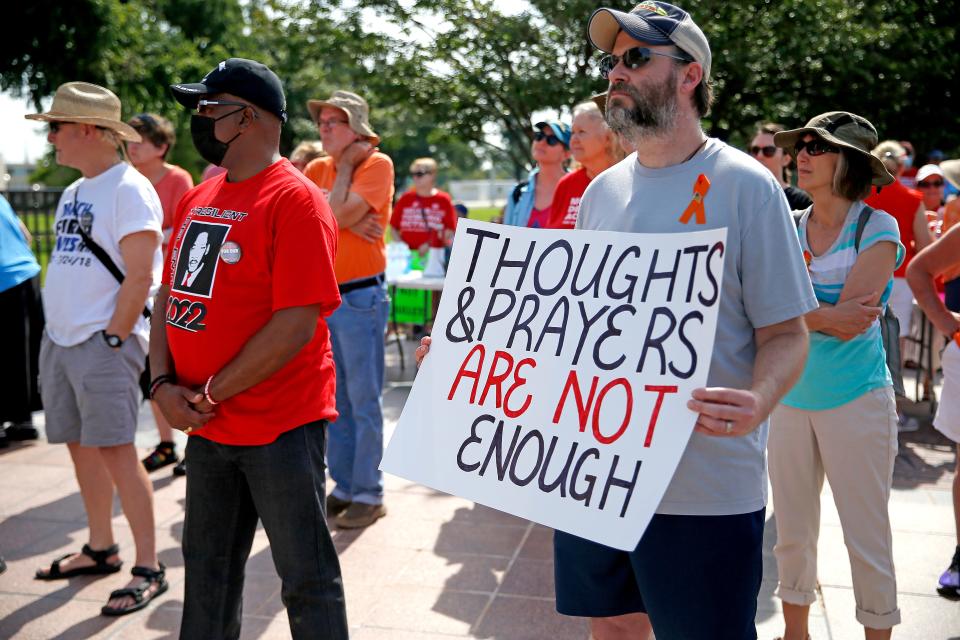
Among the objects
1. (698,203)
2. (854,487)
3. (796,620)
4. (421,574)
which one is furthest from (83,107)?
(796,620)

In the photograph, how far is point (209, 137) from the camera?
294 centimetres

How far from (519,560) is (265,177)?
8.12 ft

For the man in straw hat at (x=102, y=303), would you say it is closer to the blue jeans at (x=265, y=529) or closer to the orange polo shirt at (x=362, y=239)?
the orange polo shirt at (x=362, y=239)

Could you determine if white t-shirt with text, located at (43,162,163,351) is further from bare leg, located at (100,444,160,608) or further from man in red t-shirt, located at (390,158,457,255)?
man in red t-shirt, located at (390,158,457,255)

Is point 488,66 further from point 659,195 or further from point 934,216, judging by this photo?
point 659,195

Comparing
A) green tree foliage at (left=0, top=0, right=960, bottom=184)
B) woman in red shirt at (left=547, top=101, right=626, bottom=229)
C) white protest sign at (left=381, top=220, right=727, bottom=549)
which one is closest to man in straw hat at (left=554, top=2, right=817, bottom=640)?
white protest sign at (left=381, top=220, right=727, bottom=549)

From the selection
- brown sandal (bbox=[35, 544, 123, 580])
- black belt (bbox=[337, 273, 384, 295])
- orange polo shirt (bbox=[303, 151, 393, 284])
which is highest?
orange polo shirt (bbox=[303, 151, 393, 284])

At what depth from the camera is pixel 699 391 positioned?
1.99 metres

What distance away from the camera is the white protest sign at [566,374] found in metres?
2.07

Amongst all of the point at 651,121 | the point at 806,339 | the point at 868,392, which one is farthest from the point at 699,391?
the point at 868,392

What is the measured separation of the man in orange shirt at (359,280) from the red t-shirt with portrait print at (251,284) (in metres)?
1.93

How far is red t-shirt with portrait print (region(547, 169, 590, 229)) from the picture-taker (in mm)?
4625

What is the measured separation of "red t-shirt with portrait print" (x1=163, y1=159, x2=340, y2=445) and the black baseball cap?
0.22 metres

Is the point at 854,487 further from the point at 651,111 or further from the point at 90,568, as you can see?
the point at 90,568
